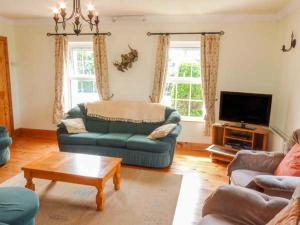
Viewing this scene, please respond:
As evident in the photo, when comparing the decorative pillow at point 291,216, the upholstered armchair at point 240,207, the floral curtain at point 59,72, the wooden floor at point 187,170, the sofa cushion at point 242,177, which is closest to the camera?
the decorative pillow at point 291,216

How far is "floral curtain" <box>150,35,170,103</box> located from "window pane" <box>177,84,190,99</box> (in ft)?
1.19

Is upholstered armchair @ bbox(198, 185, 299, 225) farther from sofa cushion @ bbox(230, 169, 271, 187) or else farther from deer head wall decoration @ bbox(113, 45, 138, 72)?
deer head wall decoration @ bbox(113, 45, 138, 72)

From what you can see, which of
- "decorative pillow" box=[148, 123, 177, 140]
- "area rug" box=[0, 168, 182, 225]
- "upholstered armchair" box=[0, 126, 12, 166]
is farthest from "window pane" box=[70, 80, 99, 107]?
"area rug" box=[0, 168, 182, 225]

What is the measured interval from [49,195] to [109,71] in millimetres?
2641

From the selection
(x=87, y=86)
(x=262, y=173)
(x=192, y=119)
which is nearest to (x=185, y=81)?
(x=192, y=119)

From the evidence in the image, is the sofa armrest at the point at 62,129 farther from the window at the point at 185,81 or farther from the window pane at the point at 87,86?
the window at the point at 185,81

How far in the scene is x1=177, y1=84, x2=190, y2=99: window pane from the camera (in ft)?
15.3

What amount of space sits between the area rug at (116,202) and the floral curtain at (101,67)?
190 cm

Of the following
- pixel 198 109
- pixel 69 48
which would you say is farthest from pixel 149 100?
pixel 69 48

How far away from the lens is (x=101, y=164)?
287cm

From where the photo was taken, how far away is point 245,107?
153 inches

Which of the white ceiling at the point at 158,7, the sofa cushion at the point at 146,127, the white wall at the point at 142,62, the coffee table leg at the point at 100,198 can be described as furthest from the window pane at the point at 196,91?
the coffee table leg at the point at 100,198

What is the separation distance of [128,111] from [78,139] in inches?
39.1

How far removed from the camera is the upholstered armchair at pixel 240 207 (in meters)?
1.63
